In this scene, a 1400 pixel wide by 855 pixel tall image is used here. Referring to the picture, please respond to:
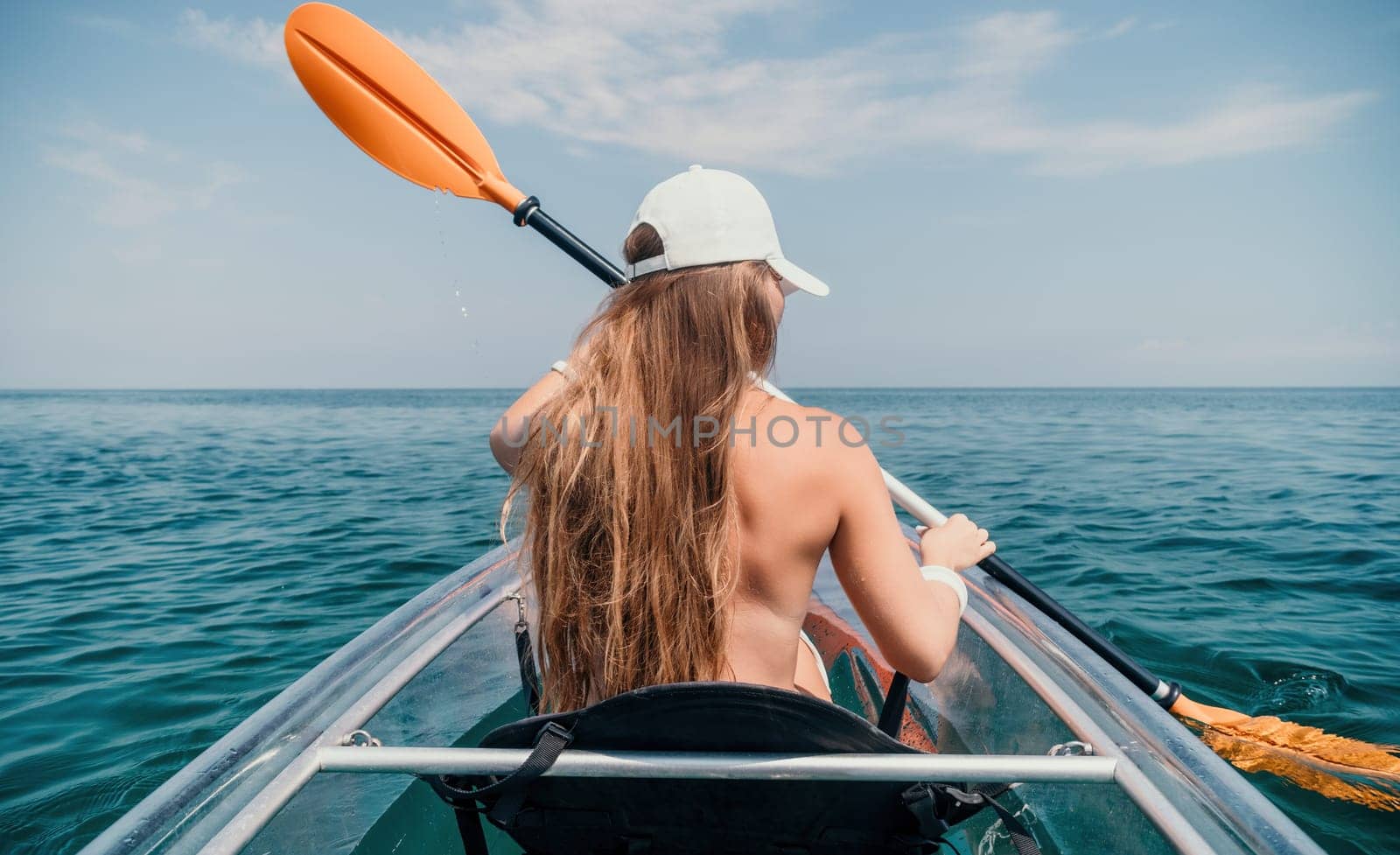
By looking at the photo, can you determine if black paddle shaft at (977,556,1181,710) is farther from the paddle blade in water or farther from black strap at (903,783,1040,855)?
black strap at (903,783,1040,855)

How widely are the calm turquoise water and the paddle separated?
4.36 feet

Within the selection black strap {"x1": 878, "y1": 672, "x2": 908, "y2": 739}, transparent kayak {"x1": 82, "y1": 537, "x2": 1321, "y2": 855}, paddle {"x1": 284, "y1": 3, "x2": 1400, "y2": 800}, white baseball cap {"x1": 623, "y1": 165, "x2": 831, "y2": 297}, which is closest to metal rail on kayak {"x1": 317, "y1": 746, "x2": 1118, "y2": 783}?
transparent kayak {"x1": 82, "y1": 537, "x2": 1321, "y2": 855}

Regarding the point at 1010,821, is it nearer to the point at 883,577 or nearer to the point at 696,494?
the point at 883,577

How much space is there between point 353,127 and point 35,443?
Result: 53.7ft

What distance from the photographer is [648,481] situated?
1.24 metres

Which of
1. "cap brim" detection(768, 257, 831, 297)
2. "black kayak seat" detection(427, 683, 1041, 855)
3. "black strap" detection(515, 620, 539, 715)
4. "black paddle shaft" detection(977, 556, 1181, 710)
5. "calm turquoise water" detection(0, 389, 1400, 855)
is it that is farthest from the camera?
"calm turquoise water" detection(0, 389, 1400, 855)

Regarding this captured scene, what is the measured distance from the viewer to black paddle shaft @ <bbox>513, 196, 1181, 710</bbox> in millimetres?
2396

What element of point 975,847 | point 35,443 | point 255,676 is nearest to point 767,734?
point 975,847

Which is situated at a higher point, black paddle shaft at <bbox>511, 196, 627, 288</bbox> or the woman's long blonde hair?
black paddle shaft at <bbox>511, 196, 627, 288</bbox>

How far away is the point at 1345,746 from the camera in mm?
2617

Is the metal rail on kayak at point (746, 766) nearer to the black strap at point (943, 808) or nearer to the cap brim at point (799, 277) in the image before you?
the black strap at point (943, 808)

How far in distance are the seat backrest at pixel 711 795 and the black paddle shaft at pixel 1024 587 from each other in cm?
138

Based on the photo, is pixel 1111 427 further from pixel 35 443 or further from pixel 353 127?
pixel 35 443

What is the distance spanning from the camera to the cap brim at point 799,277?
1400mm
